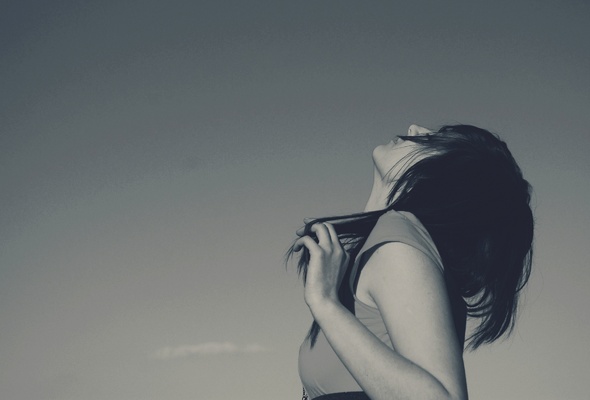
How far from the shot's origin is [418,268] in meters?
2.41

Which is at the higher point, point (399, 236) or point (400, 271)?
point (399, 236)

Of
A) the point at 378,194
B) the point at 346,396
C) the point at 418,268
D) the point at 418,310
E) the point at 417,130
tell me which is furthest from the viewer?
the point at 417,130

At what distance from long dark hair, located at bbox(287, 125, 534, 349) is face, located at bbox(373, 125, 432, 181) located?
2.0 inches

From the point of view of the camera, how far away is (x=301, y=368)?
2.94m

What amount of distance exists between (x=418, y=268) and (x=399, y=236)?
185mm

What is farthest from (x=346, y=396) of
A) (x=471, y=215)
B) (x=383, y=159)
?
(x=383, y=159)

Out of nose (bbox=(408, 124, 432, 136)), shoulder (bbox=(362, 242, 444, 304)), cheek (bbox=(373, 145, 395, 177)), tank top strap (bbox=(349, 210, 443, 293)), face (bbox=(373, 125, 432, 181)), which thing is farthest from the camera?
nose (bbox=(408, 124, 432, 136))

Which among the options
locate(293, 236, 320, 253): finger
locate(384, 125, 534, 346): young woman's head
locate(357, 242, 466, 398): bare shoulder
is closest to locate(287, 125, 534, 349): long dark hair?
locate(384, 125, 534, 346): young woman's head

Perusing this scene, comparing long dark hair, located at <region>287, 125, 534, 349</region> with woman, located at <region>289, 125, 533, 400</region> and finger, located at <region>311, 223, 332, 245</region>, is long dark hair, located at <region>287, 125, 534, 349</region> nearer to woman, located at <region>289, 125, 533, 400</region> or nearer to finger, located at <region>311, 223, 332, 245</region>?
woman, located at <region>289, 125, 533, 400</region>

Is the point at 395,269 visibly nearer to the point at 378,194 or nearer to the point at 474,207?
the point at 474,207

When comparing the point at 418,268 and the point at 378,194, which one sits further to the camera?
the point at 378,194

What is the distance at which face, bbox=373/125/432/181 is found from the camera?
11.2 ft

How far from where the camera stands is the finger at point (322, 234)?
2623 mm

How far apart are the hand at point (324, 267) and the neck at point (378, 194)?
85cm
